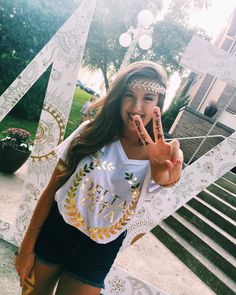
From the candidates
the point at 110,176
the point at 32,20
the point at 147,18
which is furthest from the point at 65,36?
the point at 32,20

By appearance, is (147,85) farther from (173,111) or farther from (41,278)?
(173,111)

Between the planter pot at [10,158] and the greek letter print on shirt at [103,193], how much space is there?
3.34 meters

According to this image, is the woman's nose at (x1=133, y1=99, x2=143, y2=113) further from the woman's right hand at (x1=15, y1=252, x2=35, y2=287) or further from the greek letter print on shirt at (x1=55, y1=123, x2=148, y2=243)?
the woman's right hand at (x1=15, y1=252, x2=35, y2=287)

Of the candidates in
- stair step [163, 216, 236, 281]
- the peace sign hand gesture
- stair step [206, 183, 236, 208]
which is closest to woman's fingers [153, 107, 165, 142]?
the peace sign hand gesture

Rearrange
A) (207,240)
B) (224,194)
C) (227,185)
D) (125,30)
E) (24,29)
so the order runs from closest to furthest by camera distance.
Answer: (207,240), (224,194), (227,185), (24,29), (125,30)

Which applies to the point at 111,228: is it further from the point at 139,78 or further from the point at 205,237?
the point at 205,237

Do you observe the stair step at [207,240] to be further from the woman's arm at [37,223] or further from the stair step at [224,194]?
the woman's arm at [37,223]

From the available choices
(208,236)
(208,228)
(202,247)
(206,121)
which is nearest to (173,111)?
(206,121)

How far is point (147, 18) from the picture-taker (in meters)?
3.93

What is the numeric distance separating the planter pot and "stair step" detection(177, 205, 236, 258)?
8.83 feet

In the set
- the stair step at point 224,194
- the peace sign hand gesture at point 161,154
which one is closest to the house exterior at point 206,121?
the stair step at point 224,194

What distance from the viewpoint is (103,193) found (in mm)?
1384

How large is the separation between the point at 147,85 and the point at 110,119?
0.24m

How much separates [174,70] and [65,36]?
45.7 feet
